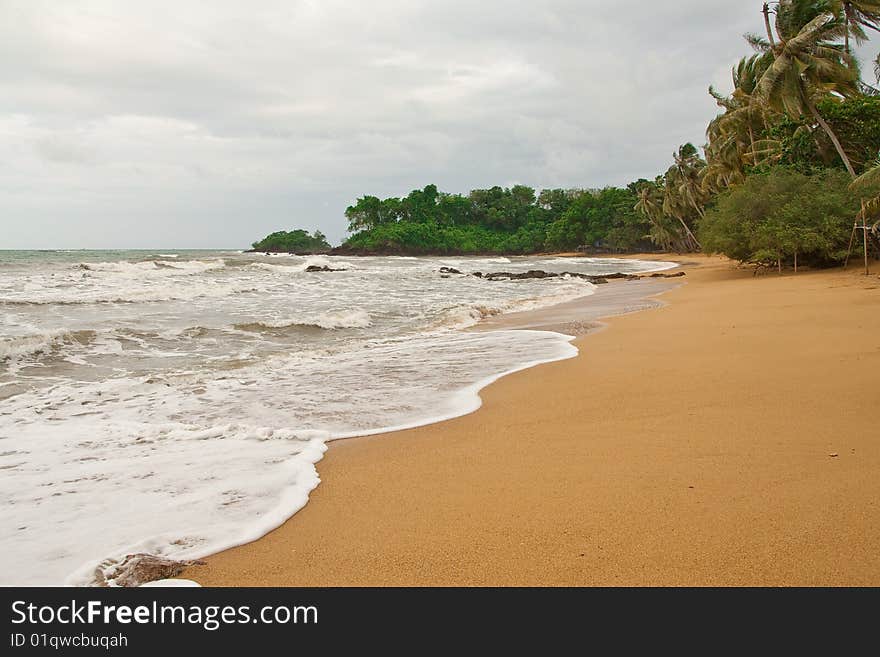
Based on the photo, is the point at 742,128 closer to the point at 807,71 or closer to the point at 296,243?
the point at 807,71

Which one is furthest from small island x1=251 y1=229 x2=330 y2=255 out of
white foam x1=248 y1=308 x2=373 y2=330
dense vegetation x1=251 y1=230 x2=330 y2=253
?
white foam x1=248 y1=308 x2=373 y2=330

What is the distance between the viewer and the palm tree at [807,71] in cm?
2128

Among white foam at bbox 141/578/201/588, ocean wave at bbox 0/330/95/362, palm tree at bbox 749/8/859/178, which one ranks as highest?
palm tree at bbox 749/8/859/178

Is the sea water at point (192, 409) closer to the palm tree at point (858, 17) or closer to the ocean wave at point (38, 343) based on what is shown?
the ocean wave at point (38, 343)

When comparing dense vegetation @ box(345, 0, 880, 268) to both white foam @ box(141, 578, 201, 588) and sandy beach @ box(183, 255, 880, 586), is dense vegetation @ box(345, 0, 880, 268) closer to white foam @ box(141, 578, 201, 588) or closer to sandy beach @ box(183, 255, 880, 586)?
sandy beach @ box(183, 255, 880, 586)

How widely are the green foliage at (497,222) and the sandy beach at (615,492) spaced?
73731mm

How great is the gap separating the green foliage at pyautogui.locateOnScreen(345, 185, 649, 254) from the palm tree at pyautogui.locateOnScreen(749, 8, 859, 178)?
5270cm

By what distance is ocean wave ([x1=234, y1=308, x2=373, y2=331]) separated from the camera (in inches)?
495

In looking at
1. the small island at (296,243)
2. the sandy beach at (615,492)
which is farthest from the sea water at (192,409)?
the small island at (296,243)

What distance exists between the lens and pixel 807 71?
2181 cm
